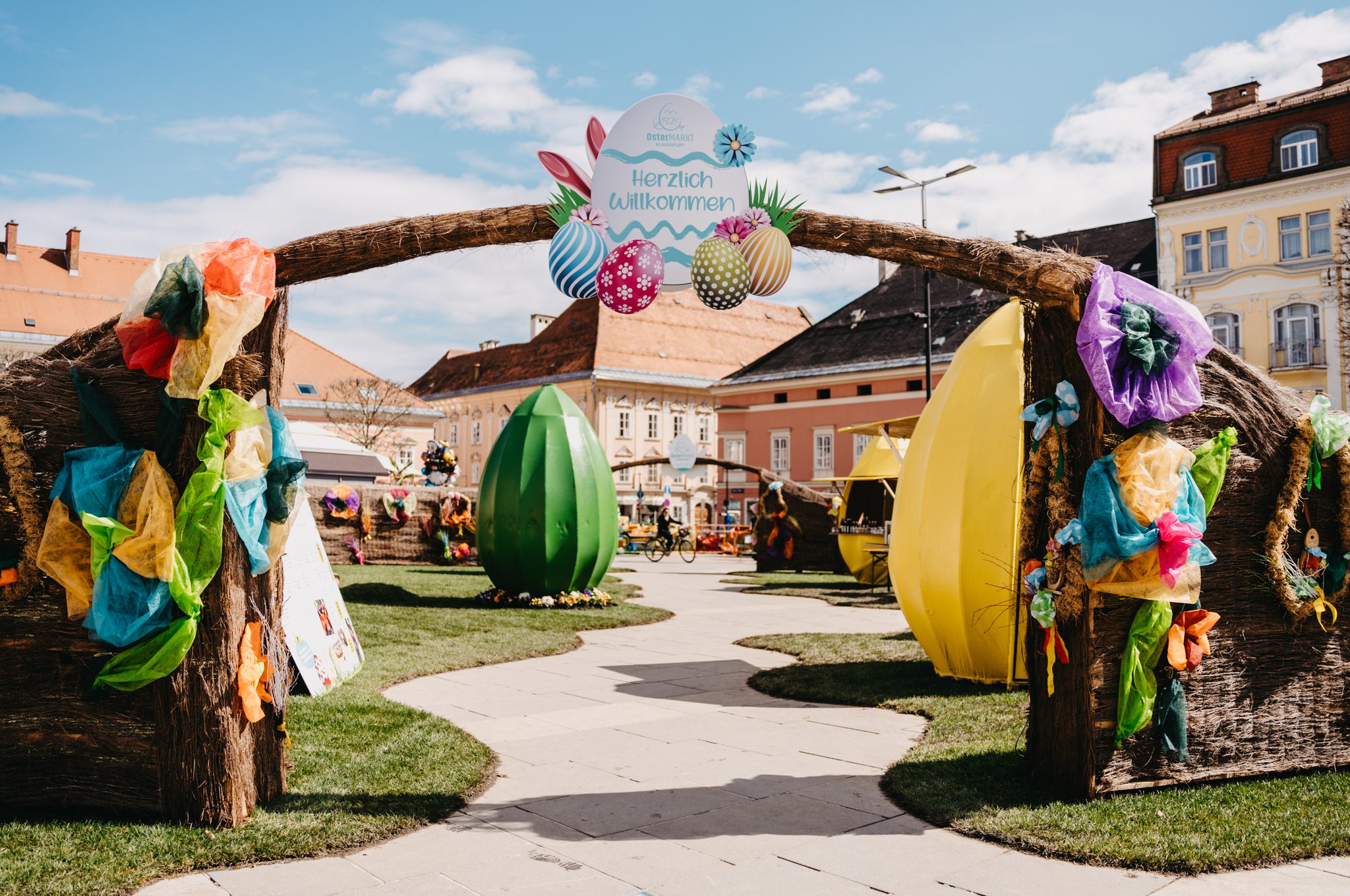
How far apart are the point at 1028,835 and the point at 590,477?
1003 centimetres

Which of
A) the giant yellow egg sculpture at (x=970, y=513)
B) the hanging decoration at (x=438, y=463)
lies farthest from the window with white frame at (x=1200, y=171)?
the giant yellow egg sculpture at (x=970, y=513)

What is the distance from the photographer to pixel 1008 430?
809 centimetres

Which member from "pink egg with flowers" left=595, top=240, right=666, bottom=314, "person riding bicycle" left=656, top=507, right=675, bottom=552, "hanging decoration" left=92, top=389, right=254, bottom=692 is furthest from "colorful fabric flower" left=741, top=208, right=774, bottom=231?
"person riding bicycle" left=656, top=507, right=675, bottom=552

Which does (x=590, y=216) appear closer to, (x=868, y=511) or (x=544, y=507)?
(x=544, y=507)

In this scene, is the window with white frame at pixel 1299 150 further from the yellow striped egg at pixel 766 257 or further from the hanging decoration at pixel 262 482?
the hanging decoration at pixel 262 482

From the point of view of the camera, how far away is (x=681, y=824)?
198 inches

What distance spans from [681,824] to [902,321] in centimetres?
4211

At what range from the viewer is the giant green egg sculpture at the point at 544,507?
45.8ft

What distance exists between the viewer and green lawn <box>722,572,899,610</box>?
1645cm

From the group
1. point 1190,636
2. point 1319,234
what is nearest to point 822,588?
point 1190,636

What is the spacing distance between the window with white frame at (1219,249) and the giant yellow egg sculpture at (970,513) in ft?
108

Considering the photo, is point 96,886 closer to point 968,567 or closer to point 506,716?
point 506,716

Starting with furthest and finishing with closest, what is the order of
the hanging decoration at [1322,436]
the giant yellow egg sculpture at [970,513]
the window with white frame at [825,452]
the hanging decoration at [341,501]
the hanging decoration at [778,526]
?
the window with white frame at [825,452]
the hanging decoration at [778,526]
the hanging decoration at [341,501]
the giant yellow egg sculpture at [970,513]
the hanging decoration at [1322,436]

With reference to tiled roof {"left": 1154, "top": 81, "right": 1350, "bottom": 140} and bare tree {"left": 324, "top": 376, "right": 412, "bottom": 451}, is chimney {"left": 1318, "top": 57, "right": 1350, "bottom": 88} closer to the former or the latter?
tiled roof {"left": 1154, "top": 81, "right": 1350, "bottom": 140}
